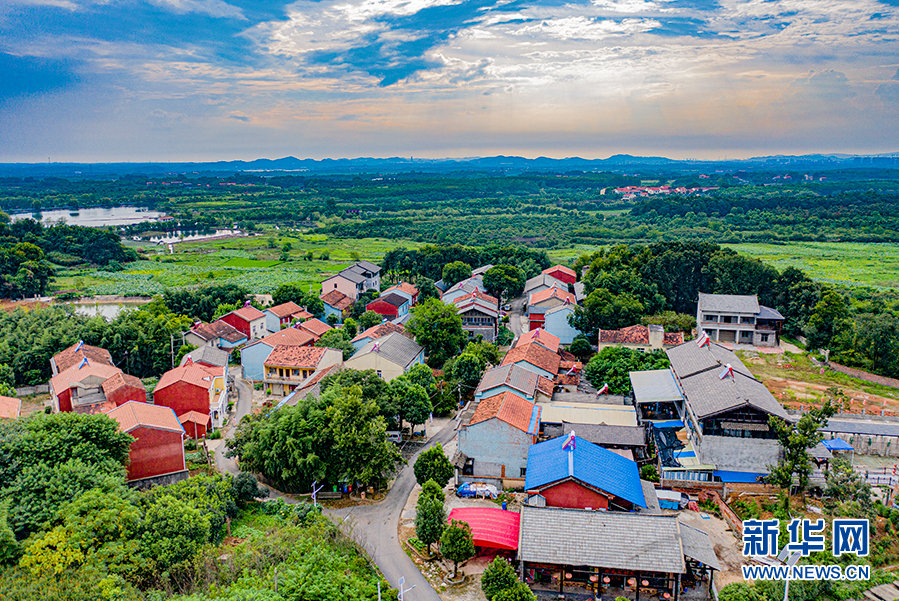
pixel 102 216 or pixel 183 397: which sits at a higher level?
pixel 102 216

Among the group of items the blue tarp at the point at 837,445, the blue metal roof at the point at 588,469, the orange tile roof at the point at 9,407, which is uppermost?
the orange tile roof at the point at 9,407

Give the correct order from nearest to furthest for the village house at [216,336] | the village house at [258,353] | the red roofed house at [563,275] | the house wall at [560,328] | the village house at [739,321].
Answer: the village house at [258,353]
the village house at [216,336]
the village house at [739,321]
the house wall at [560,328]
the red roofed house at [563,275]

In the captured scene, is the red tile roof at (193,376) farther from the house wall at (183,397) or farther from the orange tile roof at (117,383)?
the orange tile roof at (117,383)

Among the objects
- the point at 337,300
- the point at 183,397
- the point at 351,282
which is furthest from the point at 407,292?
the point at 183,397

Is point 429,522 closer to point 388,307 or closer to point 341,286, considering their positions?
point 388,307

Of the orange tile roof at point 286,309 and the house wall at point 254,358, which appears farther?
the orange tile roof at point 286,309

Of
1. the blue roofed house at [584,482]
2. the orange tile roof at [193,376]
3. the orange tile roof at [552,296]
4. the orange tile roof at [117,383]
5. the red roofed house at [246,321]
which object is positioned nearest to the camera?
the blue roofed house at [584,482]

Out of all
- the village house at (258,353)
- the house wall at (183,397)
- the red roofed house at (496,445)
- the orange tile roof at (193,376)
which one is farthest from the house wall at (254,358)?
the red roofed house at (496,445)

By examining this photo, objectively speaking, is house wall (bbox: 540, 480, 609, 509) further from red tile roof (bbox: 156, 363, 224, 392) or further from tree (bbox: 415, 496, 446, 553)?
red tile roof (bbox: 156, 363, 224, 392)
